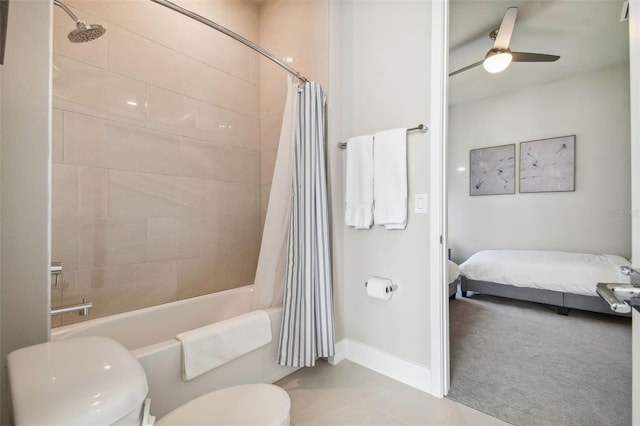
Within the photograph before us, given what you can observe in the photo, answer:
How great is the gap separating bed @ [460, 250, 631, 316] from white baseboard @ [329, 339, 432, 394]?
2.18 meters

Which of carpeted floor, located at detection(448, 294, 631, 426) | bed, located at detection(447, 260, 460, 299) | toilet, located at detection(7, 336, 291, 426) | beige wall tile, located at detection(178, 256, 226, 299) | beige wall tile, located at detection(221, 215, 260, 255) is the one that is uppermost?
beige wall tile, located at detection(221, 215, 260, 255)

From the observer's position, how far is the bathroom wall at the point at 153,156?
1.58m

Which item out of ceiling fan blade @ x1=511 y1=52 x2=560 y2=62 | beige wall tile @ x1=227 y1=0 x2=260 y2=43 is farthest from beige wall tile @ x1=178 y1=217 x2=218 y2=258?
ceiling fan blade @ x1=511 y1=52 x2=560 y2=62

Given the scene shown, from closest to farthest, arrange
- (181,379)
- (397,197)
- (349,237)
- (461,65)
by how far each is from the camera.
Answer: (181,379) < (397,197) < (349,237) < (461,65)

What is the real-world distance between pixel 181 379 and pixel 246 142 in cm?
188

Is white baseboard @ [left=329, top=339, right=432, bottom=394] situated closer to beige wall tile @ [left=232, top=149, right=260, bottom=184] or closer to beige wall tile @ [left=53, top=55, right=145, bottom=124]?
beige wall tile @ [left=232, top=149, right=260, bottom=184]

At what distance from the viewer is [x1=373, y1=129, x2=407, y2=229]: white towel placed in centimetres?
166

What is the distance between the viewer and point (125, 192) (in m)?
1.77

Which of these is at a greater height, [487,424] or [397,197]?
[397,197]

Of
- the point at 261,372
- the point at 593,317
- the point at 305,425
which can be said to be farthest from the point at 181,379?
the point at 593,317

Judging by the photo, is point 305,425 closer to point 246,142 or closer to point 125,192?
point 125,192

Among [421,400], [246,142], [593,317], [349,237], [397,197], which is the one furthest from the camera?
[593,317]

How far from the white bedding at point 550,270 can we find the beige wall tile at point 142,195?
11.3 ft

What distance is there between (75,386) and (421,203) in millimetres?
1636
